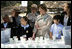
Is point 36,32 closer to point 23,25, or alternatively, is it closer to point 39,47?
point 23,25

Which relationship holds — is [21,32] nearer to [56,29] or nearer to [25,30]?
[25,30]

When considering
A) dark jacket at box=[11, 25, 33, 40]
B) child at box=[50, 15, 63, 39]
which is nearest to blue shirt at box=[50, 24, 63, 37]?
child at box=[50, 15, 63, 39]

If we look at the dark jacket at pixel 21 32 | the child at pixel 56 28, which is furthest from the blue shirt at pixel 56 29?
the dark jacket at pixel 21 32

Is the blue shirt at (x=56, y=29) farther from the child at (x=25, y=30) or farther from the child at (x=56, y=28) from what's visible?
the child at (x=25, y=30)

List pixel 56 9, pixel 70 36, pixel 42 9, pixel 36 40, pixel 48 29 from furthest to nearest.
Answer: pixel 56 9 → pixel 48 29 → pixel 42 9 → pixel 36 40 → pixel 70 36

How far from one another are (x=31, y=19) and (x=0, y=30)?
1.64 meters

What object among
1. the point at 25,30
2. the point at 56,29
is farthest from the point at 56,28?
the point at 25,30

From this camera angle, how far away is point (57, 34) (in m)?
3.73

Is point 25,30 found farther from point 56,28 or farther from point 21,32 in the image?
point 56,28

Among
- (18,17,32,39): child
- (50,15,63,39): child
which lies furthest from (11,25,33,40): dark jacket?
(50,15,63,39): child

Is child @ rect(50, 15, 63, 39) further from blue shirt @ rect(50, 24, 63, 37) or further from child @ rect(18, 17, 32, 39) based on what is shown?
child @ rect(18, 17, 32, 39)

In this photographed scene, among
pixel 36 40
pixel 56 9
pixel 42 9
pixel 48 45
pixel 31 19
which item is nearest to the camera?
pixel 48 45

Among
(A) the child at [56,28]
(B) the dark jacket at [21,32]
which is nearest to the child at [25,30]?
(B) the dark jacket at [21,32]

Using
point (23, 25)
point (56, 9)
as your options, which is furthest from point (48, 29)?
point (56, 9)
